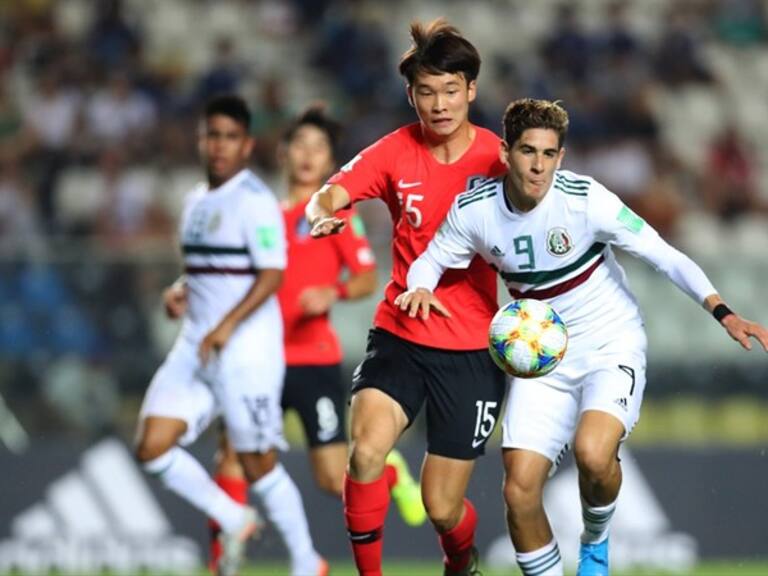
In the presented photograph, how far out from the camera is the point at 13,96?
16.0m

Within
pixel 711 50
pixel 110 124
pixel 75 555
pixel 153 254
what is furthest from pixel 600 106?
pixel 75 555

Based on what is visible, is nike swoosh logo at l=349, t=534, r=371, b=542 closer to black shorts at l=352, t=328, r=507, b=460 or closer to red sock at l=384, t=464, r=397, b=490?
black shorts at l=352, t=328, r=507, b=460

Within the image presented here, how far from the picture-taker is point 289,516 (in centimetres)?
950

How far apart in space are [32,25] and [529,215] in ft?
33.9

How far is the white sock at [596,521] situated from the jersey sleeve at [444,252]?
1.24 m

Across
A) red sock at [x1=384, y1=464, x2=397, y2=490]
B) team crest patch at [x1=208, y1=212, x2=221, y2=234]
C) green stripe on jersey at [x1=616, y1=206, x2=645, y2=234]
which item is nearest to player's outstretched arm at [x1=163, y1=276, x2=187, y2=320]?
team crest patch at [x1=208, y1=212, x2=221, y2=234]

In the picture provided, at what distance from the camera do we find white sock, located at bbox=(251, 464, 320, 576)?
950cm

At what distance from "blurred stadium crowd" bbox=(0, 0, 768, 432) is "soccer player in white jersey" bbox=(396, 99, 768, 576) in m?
5.82

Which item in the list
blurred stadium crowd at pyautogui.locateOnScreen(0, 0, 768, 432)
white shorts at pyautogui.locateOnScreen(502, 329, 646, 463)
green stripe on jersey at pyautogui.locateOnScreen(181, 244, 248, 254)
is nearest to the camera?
white shorts at pyautogui.locateOnScreen(502, 329, 646, 463)

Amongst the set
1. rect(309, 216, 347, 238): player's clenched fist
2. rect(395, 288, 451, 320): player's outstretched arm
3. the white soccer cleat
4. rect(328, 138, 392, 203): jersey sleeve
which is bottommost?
the white soccer cleat

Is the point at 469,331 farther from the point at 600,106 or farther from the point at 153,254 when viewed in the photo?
the point at 600,106

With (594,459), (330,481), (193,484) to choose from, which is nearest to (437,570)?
(330,481)

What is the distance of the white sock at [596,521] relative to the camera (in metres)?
7.68

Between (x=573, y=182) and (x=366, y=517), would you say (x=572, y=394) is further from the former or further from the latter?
(x=366, y=517)
